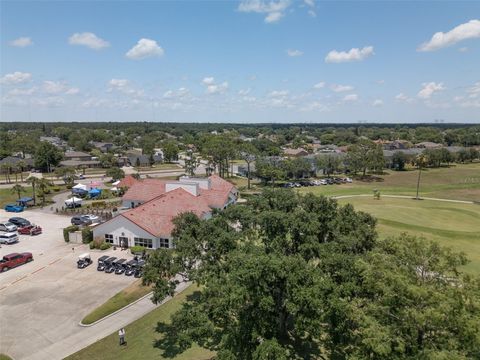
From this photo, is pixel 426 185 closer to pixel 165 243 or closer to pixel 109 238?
pixel 165 243

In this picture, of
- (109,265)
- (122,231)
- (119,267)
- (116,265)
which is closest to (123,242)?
(122,231)

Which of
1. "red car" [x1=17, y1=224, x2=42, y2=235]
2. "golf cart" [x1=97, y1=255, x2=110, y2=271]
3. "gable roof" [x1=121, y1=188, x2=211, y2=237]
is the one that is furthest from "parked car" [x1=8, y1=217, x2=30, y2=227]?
"golf cart" [x1=97, y1=255, x2=110, y2=271]

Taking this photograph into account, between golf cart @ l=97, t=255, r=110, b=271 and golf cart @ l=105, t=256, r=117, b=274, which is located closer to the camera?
golf cart @ l=105, t=256, r=117, b=274

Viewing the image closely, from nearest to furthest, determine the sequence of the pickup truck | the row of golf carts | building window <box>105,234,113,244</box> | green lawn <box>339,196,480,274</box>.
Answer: the row of golf carts, the pickup truck, building window <box>105,234,113,244</box>, green lawn <box>339,196,480,274</box>

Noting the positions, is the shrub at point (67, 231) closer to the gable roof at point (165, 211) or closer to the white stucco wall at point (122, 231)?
the white stucco wall at point (122, 231)

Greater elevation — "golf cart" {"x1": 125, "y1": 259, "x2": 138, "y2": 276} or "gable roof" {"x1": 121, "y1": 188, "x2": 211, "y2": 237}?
"gable roof" {"x1": 121, "y1": 188, "x2": 211, "y2": 237}

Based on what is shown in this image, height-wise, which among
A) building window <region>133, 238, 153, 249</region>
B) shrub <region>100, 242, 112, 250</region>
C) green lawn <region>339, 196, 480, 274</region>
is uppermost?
green lawn <region>339, 196, 480, 274</region>

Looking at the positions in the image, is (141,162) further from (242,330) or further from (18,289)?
(242,330)

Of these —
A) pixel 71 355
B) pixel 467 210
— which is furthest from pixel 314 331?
pixel 467 210

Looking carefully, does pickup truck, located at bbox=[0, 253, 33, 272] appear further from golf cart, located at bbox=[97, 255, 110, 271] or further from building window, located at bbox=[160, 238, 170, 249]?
building window, located at bbox=[160, 238, 170, 249]
